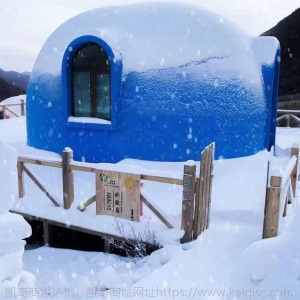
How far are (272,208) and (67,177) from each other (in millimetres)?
3329

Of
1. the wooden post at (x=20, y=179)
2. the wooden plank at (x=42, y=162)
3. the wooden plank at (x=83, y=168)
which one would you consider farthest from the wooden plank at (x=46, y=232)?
the wooden plank at (x=83, y=168)

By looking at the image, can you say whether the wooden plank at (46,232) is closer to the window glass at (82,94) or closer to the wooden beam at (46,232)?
the wooden beam at (46,232)

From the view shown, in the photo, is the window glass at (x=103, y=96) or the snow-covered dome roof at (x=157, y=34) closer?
the snow-covered dome roof at (x=157, y=34)

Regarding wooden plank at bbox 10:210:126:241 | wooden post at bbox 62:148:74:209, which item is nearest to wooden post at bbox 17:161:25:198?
wooden plank at bbox 10:210:126:241

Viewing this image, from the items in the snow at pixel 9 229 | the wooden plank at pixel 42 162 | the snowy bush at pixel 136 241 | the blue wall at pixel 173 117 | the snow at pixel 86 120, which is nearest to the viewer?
the snow at pixel 9 229

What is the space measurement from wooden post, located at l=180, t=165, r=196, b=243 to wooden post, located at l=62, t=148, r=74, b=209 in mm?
2113

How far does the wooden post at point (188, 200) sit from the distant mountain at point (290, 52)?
1157 inches

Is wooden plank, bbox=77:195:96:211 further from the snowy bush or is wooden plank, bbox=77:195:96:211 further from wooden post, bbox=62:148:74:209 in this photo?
the snowy bush

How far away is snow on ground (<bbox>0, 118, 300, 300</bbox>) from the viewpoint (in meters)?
3.05

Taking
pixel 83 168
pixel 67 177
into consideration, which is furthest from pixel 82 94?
pixel 83 168

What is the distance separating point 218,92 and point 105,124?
8.77 feet

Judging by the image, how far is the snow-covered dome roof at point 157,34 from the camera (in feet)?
26.3

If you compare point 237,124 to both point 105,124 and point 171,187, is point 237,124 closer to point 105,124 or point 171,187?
point 171,187

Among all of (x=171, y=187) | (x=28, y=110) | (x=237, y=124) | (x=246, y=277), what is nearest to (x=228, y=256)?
(x=246, y=277)
